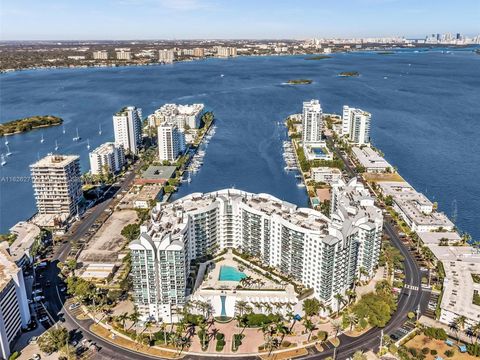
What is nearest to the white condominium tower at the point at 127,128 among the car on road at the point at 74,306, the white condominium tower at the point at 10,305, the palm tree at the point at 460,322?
the car on road at the point at 74,306

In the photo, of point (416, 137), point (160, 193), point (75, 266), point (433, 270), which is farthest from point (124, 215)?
point (416, 137)

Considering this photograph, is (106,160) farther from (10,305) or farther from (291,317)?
(291,317)

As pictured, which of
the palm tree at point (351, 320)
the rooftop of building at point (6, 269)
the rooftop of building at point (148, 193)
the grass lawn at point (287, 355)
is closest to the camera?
the grass lawn at point (287, 355)

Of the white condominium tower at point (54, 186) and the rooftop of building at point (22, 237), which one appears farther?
the white condominium tower at point (54, 186)

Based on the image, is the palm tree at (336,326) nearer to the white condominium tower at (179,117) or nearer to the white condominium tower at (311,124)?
the white condominium tower at (311,124)

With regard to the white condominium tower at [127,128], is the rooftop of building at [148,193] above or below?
below

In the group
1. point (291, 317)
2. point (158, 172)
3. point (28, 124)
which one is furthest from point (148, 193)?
point (28, 124)

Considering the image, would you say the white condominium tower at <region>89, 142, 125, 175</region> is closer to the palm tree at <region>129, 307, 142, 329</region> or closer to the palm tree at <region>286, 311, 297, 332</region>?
the palm tree at <region>129, 307, 142, 329</region>
